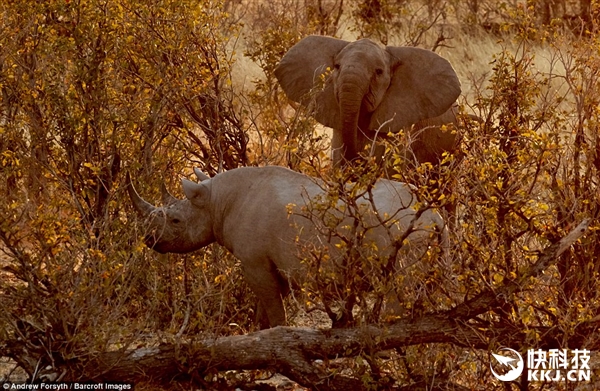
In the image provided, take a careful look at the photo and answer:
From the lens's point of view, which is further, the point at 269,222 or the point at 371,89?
the point at 371,89

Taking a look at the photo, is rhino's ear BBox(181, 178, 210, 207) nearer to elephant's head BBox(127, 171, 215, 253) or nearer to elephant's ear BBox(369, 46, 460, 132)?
elephant's head BBox(127, 171, 215, 253)

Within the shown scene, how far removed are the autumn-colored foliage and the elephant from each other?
49 centimetres

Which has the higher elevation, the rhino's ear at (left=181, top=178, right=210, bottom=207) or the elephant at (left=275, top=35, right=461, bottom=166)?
the elephant at (left=275, top=35, right=461, bottom=166)

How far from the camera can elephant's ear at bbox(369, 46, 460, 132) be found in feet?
39.4

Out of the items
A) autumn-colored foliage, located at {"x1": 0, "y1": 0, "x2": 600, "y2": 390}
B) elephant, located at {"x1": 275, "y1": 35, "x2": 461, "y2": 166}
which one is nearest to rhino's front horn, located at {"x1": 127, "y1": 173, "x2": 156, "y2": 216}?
autumn-colored foliage, located at {"x1": 0, "y1": 0, "x2": 600, "y2": 390}

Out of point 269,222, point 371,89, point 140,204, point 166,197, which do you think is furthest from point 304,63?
point 269,222

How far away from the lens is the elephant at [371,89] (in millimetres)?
11578

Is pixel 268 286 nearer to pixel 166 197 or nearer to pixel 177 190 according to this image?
pixel 166 197

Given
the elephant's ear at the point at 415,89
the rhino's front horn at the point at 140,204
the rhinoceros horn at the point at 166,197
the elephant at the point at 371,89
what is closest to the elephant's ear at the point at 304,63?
the elephant at the point at 371,89

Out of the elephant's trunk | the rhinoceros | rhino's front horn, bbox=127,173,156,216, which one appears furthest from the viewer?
the elephant's trunk

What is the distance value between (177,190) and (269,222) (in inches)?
71.6

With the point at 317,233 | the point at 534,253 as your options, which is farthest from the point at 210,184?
the point at 534,253

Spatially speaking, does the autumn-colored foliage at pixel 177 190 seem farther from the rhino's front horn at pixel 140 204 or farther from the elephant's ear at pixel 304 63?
the elephant's ear at pixel 304 63

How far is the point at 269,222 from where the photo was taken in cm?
853
